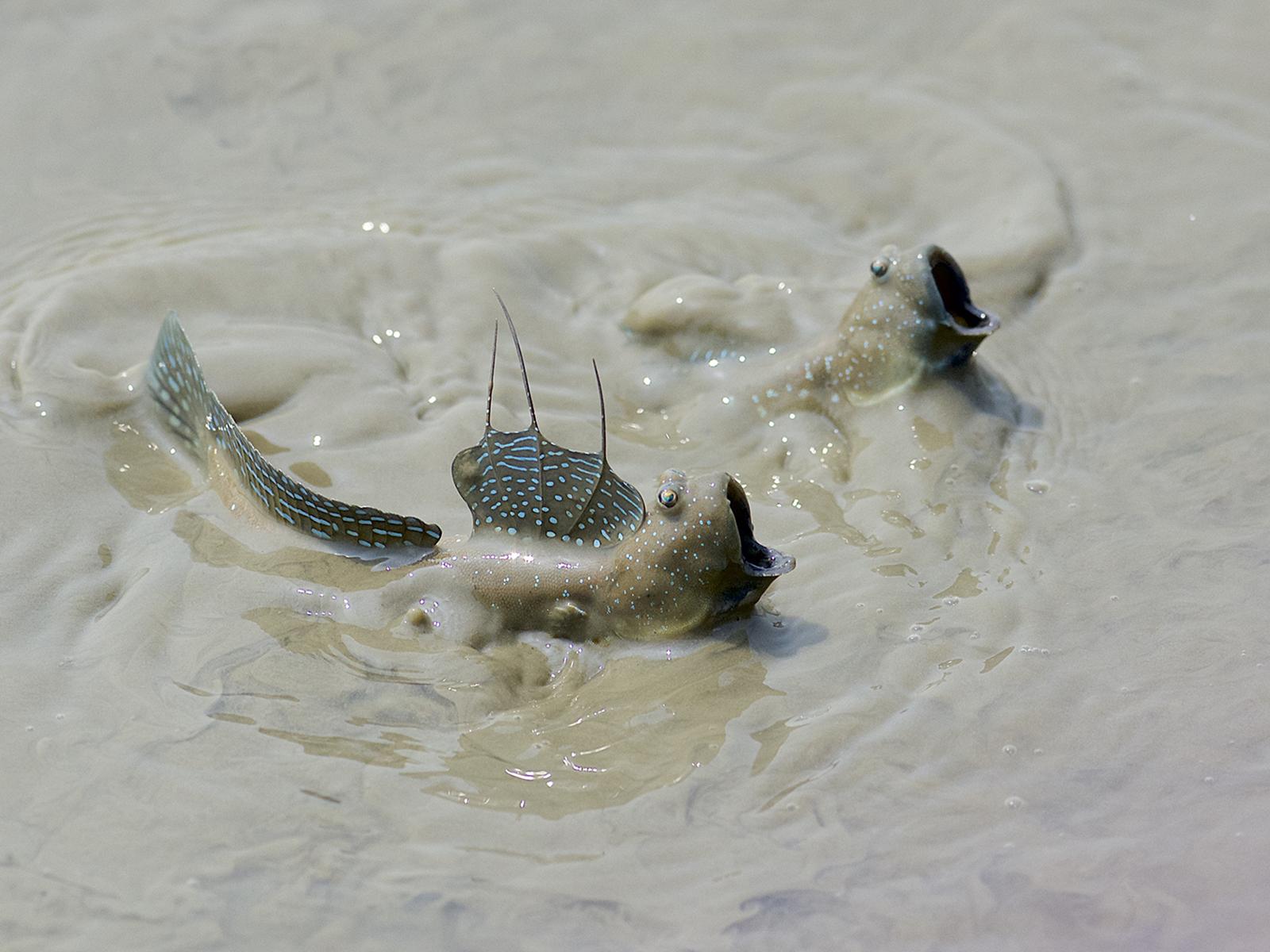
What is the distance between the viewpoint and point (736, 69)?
5648 millimetres

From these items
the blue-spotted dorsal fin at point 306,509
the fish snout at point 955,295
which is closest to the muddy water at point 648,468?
the blue-spotted dorsal fin at point 306,509

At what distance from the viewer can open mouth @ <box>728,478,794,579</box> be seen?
306 centimetres

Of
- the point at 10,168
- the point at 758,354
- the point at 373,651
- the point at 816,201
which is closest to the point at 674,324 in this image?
the point at 758,354

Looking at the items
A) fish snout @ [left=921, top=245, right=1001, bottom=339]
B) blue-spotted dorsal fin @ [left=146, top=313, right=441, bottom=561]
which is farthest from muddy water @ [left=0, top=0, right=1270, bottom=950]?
fish snout @ [left=921, top=245, right=1001, bottom=339]

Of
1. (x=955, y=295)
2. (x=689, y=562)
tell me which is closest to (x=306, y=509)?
(x=689, y=562)

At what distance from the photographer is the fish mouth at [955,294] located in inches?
158

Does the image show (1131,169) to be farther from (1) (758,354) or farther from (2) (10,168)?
(2) (10,168)

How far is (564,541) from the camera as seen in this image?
3201 millimetres

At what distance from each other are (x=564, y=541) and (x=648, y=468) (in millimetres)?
700

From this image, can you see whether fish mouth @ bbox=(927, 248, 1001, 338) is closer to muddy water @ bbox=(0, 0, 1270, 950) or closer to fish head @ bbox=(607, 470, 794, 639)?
muddy water @ bbox=(0, 0, 1270, 950)

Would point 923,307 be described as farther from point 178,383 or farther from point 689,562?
point 178,383

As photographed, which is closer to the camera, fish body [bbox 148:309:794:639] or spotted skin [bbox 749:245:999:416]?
fish body [bbox 148:309:794:639]

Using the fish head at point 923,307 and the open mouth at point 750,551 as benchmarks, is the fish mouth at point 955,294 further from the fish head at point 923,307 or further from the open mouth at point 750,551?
the open mouth at point 750,551

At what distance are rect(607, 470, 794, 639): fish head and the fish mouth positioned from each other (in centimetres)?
128
